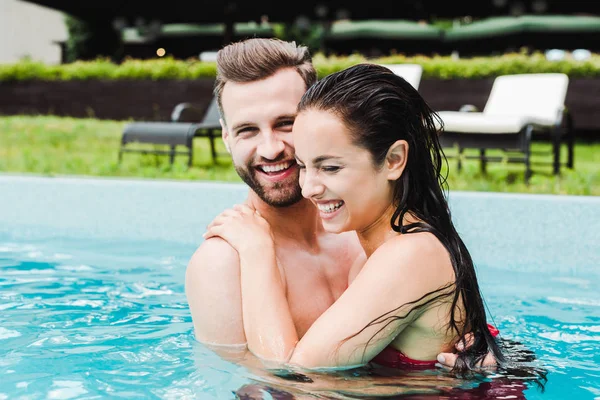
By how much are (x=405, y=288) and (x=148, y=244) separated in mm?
3765

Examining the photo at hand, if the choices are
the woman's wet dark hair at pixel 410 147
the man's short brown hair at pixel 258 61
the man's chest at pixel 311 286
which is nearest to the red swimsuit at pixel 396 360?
the woman's wet dark hair at pixel 410 147

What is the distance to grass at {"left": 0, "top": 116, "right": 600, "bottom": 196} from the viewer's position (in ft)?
23.5

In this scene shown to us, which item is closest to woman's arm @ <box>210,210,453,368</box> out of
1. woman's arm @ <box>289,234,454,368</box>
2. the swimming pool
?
woman's arm @ <box>289,234,454,368</box>

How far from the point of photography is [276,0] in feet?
52.0

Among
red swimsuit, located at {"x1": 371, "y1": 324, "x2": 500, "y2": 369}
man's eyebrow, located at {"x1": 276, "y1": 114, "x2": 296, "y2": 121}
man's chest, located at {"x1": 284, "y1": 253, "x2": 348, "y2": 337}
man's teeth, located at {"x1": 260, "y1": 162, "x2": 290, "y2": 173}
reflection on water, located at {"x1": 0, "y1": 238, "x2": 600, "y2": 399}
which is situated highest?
man's eyebrow, located at {"x1": 276, "y1": 114, "x2": 296, "y2": 121}

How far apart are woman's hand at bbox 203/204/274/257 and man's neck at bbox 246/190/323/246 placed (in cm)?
9

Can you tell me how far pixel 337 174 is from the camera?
90.1 inches

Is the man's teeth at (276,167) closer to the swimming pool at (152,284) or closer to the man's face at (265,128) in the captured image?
the man's face at (265,128)

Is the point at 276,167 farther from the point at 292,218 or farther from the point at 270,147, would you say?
the point at 292,218

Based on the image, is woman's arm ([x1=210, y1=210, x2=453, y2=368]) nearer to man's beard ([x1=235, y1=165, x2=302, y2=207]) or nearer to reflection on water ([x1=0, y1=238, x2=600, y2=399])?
reflection on water ([x1=0, y1=238, x2=600, y2=399])

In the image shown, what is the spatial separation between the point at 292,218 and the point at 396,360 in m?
0.68

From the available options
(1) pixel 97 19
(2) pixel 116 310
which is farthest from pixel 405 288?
(1) pixel 97 19

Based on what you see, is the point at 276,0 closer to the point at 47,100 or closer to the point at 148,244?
the point at 47,100

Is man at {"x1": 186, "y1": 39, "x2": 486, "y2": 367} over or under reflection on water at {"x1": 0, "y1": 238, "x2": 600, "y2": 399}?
over
